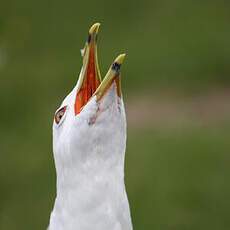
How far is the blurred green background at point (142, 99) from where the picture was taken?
9086 mm

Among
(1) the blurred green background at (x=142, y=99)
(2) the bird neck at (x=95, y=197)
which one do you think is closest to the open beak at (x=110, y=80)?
(2) the bird neck at (x=95, y=197)

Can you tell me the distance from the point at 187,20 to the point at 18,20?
2.25m

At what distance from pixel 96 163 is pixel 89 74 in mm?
501

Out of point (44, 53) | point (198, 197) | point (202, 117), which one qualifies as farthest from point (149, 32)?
point (198, 197)

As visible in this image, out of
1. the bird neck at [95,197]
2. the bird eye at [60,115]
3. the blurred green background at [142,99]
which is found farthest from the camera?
the blurred green background at [142,99]

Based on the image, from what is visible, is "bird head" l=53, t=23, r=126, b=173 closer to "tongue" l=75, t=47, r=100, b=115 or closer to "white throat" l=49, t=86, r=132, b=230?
"white throat" l=49, t=86, r=132, b=230

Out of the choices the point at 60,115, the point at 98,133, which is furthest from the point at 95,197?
the point at 60,115

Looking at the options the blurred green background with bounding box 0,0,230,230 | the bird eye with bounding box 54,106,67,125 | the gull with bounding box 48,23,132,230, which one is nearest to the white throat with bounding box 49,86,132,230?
the gull with bounding box 48,23,132,230

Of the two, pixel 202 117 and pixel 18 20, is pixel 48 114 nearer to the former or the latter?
pixel 202 117

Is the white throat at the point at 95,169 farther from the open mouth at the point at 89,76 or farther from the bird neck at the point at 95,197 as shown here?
the open mouth at the point at 89,76

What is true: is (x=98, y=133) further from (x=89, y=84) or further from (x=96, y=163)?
(x=89, y=84)

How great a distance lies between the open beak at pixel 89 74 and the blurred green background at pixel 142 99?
4.11 metres

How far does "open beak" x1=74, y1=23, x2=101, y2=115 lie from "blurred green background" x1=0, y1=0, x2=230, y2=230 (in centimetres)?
411

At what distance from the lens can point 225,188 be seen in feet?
29.9
